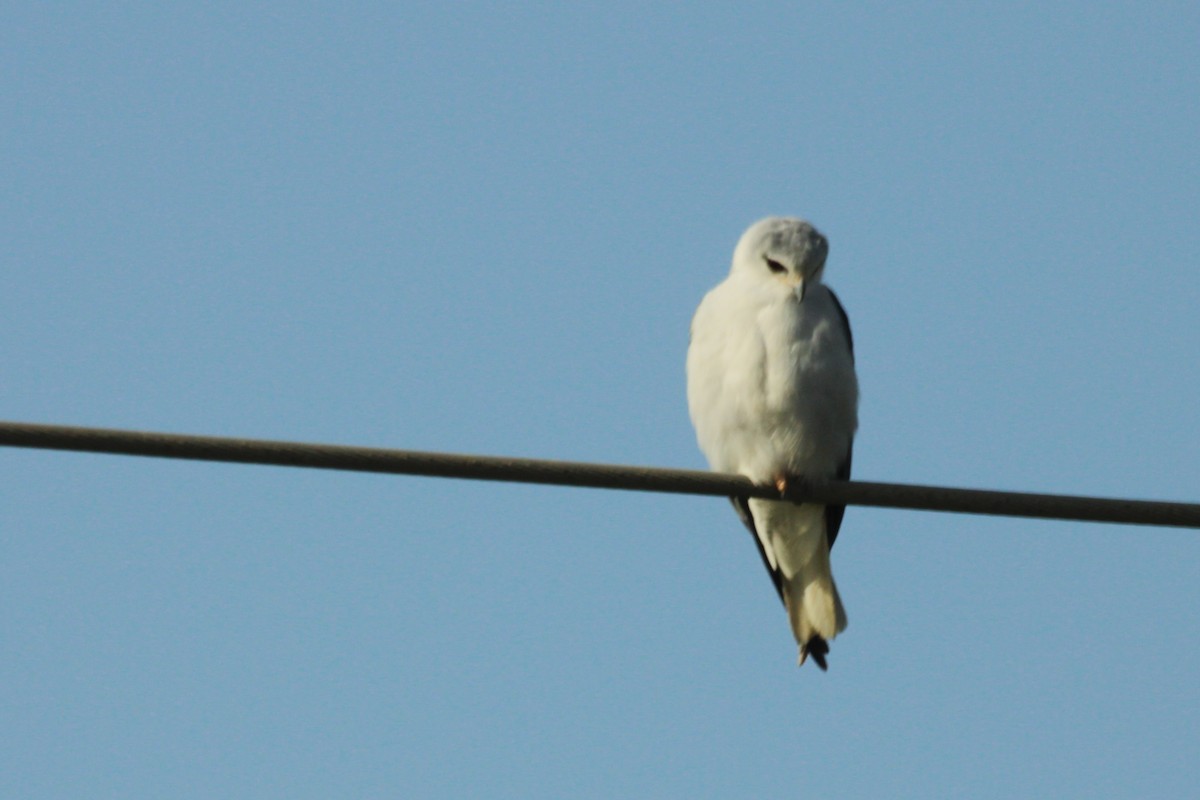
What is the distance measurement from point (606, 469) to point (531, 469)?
0.22 meters

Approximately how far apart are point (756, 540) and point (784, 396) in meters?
1.22

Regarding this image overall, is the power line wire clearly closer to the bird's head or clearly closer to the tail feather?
the bird's head

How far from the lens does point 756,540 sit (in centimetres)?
799

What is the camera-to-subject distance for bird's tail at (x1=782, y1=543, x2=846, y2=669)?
300 inches

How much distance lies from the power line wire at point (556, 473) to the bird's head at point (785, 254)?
2022 mm

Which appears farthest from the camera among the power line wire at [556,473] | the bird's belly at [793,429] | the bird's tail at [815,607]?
the bird's tail at [815,607]

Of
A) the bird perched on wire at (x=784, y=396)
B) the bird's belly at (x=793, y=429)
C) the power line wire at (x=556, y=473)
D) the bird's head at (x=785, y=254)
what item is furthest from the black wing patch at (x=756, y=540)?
the power line wire at (x=556, y=473)

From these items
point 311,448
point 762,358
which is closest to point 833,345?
point 762,358

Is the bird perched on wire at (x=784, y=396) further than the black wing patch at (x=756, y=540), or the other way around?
the black wing patch at (x=756, y=540)

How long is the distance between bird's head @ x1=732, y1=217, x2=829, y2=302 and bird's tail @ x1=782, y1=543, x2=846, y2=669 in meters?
1.29

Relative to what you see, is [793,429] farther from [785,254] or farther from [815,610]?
[815,610]

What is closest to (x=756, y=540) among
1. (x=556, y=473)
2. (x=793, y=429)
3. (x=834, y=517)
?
(x=834, y=517)

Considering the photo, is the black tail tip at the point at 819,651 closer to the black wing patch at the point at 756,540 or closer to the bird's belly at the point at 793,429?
the black wing patch at the point at 756,540

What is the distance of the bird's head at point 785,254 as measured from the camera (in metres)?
7.46
